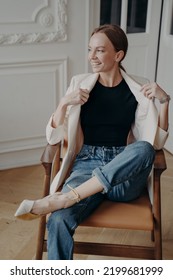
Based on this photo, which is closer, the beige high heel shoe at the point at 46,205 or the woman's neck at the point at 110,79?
the beige high heel shoe at the point at 46,205

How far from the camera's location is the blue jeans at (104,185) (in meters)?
1.49

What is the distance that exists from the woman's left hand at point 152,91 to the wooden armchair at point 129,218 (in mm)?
259

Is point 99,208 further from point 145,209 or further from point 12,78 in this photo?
point 12,78

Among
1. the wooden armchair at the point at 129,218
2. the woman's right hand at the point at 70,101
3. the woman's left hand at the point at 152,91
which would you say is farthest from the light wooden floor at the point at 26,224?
the woman's left hand at the point at 152,91

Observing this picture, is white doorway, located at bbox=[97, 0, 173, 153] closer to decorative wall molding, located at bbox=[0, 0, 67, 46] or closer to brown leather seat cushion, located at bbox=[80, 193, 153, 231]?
decorative wall molding, located at bbox=[0, 0, 67, 46]

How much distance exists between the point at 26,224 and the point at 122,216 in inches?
33.1

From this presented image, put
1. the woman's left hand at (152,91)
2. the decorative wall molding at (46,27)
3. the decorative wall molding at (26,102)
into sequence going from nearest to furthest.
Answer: the woman's left hand at (152,91), the decorative wall molding at (46,27), the decorative wall molding at (26,102)

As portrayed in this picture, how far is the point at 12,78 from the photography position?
2658mm

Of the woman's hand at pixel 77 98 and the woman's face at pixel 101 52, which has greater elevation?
the woman's face at pixel 101 52

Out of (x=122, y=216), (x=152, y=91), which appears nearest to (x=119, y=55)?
(x=152, y=91)

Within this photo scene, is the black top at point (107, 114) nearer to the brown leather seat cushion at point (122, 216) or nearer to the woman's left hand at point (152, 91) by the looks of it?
the woman's left hand at point (152, 91)

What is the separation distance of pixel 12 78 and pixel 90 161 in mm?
1135

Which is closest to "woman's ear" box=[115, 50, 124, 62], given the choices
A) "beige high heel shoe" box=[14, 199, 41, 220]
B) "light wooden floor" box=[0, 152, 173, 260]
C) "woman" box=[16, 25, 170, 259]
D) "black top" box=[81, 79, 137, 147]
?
"woman" box=[16, 25, 170, 259]

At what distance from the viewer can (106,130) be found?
5.95 ft
